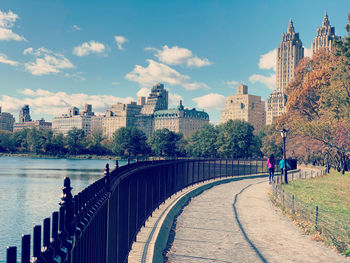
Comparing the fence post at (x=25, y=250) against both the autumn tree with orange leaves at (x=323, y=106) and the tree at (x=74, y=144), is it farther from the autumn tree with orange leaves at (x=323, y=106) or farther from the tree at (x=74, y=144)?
the tree at (x=74, y=144)

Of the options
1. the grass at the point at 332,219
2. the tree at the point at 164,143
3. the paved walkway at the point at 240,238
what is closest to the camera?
the paved walkway at the point at 240,238

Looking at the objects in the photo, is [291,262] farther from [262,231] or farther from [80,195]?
[80,195]

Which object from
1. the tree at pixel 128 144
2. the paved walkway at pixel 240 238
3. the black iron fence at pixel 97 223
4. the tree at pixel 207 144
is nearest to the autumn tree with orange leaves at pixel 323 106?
the paved walkway at pixel 240 238

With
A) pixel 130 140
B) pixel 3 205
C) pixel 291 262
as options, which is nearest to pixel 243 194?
pixel 291 262

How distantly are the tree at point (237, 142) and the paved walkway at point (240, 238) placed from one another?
274ft

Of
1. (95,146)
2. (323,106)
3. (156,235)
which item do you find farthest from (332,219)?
(95,146)

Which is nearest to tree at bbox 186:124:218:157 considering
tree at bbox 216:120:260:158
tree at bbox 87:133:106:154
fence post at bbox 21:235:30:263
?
tree at bbox 216:120:260:158

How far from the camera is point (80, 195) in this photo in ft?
12.2

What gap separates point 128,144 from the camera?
457ft

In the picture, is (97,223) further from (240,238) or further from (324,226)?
(324,226)

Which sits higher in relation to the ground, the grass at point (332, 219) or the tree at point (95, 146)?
the tree at point (95, 146)

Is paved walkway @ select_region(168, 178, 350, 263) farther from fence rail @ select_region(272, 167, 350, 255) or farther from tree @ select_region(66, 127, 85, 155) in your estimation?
tree @ select_region(66, 127, 85, 155)

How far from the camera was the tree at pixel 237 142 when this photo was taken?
99250 millimetres

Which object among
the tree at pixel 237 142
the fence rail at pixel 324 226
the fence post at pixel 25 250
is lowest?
the fence rail at pixel 324 226
